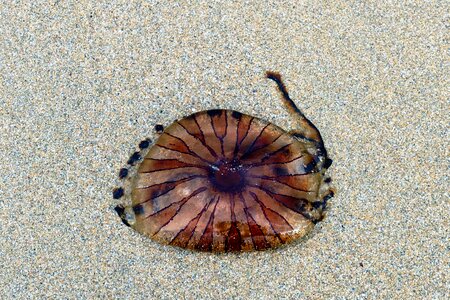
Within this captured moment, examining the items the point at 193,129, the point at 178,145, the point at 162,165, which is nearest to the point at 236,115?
the point at 193,129

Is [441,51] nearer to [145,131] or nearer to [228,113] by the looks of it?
[228,113]

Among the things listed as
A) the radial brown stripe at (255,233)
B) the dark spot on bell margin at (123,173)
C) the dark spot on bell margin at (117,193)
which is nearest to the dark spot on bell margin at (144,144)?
the dark spot on bell margin at (123,173)

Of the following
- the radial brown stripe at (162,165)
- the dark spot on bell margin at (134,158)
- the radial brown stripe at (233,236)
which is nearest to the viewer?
the radial brown stripe at (233,236)

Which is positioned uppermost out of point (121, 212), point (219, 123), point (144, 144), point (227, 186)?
point (219, 123)

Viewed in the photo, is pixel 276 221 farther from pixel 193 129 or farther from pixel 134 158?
pixel 134 158

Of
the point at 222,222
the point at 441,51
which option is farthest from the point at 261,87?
the point at 441,51

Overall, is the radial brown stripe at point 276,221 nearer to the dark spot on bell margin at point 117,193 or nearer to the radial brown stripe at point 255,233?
the radial brown stripe at point 255,233

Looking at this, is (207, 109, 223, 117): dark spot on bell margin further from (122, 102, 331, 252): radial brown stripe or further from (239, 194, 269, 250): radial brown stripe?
(239, 194, 269, 250): radial brown stripe
